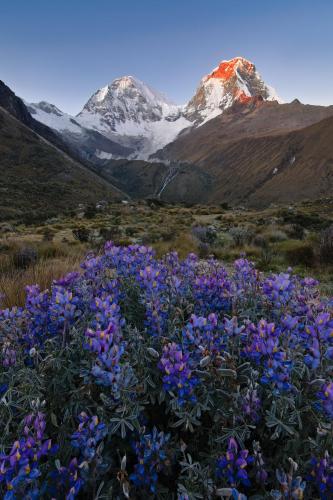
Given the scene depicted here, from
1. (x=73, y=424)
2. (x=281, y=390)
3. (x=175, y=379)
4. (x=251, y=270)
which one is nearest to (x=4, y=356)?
(x=73, y=424)

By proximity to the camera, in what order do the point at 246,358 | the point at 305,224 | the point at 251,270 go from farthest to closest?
the point at 305,224 → the point at 251,270 → the point at 246,358

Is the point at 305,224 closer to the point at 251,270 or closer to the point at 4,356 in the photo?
the point at 251,270

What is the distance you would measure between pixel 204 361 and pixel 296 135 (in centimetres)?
21351

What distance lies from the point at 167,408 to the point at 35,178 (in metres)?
87.0

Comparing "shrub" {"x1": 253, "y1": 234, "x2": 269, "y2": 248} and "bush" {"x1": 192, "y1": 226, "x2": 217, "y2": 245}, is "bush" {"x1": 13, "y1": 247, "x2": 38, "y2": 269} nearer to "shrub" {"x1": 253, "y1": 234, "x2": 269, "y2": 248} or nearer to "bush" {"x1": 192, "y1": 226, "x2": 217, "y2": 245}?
"bush" {"x1": 192, "y1": 226, "x2": 217, "y2": 245}

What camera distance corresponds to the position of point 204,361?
68.5 inches

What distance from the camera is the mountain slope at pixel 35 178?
2555 inches

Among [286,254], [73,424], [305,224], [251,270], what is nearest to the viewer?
[73,424]

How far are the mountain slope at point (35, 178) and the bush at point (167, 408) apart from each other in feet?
174

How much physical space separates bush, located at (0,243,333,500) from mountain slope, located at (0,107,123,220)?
52.9 metres

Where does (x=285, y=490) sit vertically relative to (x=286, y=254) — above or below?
above

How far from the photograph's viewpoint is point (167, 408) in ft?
6.16

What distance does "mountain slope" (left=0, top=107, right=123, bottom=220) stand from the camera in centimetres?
6491

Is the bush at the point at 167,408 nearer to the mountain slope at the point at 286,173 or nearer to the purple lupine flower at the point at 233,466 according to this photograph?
the purple lupine flower at the point at 233,466
